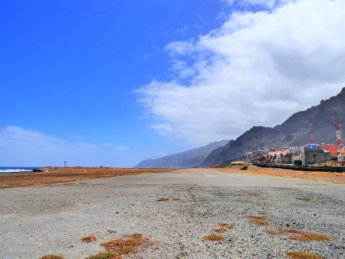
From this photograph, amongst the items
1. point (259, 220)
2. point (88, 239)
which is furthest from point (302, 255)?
point (88, 239)

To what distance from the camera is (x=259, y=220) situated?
38.8ft

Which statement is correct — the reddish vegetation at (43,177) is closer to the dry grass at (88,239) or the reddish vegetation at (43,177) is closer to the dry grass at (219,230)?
the dry grass at (88,239)

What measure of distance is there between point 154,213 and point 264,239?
5.59 m

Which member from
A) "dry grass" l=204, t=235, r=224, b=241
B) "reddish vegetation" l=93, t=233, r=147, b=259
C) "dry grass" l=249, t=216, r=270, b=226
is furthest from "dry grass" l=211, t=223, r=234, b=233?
"reddish vegetation" l=93, t=233, r=147, b=259

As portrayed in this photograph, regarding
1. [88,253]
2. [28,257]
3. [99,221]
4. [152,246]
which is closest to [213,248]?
[152,246]

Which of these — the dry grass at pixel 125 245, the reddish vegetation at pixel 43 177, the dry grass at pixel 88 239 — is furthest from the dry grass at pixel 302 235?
the reddish vegetation at pixel 43 177

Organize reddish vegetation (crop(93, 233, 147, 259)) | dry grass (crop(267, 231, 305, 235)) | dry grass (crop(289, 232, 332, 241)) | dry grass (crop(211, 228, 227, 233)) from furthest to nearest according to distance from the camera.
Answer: dry grass (crop(211, 228, 227, 233)), dry grass (crop(267, 231, 305, 235)), dry grass (crop(289, 232, 332, 241)), reddish vegetation (crop(93, 233, 147, 259))

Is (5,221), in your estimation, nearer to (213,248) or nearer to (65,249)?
(65,249)

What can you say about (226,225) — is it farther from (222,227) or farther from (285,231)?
(285,231)

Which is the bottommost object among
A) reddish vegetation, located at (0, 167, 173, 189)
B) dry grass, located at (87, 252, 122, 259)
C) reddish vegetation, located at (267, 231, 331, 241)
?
reddish vegetation, located at (267, 231, 331, 241)

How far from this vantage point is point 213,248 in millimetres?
8195

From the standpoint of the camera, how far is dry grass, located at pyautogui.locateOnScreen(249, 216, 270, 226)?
1130 cm

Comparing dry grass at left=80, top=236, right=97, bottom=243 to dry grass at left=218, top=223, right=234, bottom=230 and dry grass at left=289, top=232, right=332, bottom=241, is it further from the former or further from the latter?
dry grass at left=289, top=232, right=332, bottom=241

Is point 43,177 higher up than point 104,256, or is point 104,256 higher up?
point 43,177
